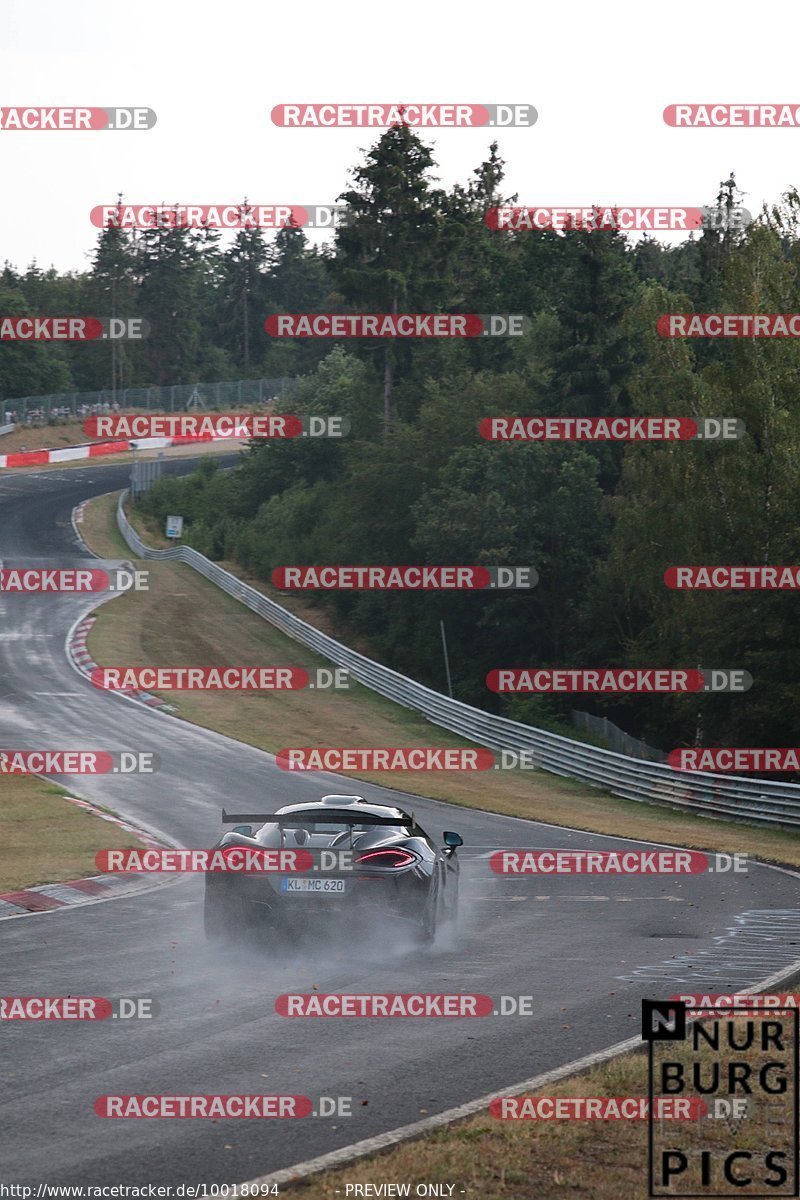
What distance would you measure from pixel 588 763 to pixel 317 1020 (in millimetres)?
22744

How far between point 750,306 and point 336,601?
25545mm

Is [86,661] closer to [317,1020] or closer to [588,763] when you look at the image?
[588,763]

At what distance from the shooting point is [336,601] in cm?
5622

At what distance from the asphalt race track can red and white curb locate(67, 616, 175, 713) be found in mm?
16826

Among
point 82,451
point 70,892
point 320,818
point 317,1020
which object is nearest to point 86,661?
point 70,892

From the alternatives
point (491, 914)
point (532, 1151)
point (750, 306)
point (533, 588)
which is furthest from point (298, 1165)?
point (533, 588)

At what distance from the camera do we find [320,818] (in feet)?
36.5

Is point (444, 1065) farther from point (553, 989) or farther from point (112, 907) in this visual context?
point (112, 907)

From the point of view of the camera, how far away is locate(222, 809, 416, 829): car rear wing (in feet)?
36.0

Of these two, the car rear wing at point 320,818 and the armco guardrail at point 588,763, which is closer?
the car rear wing at point 320,818

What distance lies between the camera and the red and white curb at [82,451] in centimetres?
8131

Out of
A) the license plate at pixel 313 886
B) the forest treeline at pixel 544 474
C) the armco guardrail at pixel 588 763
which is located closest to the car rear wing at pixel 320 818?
the license plate at pixel 313 886

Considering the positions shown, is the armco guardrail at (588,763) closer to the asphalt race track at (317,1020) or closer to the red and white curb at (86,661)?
the red and white curb at (86,661)

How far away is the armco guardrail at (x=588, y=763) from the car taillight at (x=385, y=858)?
53.5 feet
